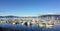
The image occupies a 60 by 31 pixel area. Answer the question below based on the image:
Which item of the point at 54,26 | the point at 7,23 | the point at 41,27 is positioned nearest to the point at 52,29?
the point at 54,26

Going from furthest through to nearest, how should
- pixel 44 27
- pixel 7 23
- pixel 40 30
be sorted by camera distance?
pixel 7 23 → pixel 44 27 → pixel 40 30

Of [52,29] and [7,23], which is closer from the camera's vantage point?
[52,29]

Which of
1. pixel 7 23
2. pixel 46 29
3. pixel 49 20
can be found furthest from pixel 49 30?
pixel 7 23

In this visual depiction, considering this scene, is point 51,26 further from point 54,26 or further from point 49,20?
point 49,20

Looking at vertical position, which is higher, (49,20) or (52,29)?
(49,20)

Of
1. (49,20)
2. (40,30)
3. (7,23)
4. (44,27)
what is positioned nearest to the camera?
(49,20)

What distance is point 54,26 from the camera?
11688mm

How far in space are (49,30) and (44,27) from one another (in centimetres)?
69

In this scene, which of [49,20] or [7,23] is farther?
[7,23]

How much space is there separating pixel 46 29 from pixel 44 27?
0.34 metres

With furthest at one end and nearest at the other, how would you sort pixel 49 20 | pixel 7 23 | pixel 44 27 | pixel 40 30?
pixel 7 23 < pixel 44 27 < pixel 40 30 < pixel 49 20

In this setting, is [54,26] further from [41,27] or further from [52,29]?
[41,27]

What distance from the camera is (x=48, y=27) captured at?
11812 millimetres

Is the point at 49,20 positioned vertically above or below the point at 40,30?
above
